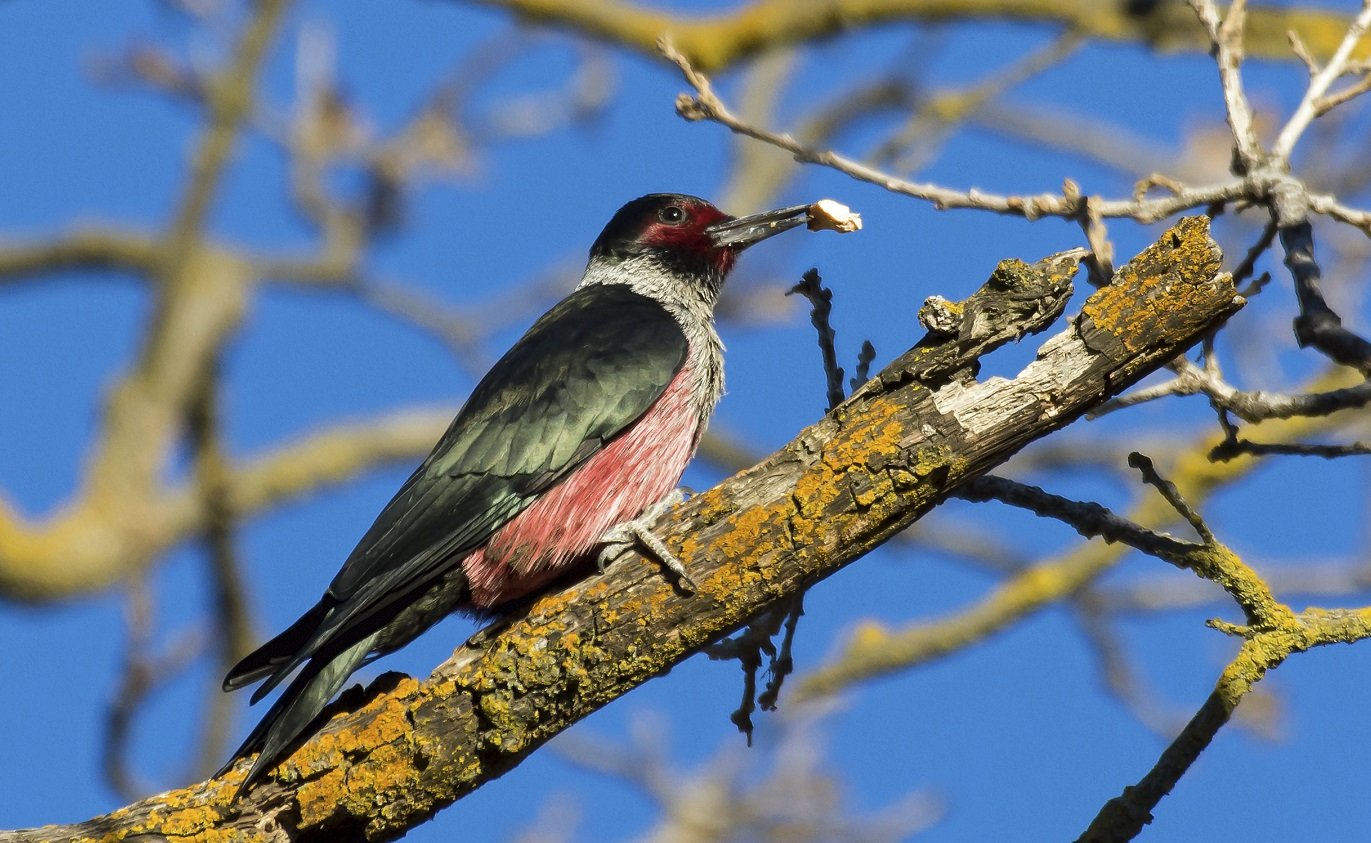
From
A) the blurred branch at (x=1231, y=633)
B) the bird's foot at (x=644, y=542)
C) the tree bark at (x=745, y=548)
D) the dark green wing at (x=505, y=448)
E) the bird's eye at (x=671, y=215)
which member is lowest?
the blurred branch at (x=1231, y=633)

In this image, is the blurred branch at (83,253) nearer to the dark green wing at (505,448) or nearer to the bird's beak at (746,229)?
the bird's beak at (746,229)

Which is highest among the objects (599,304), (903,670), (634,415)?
(599,304)

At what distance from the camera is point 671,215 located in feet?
22.1

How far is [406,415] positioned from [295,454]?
881mm

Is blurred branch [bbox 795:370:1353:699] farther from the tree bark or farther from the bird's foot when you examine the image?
the tree bark

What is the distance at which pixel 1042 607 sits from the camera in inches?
243

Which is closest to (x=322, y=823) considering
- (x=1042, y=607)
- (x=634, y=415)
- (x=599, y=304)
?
(x=634, y=415)

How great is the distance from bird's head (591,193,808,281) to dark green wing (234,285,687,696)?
0.73 metres

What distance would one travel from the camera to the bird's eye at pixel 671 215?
6.70 metres

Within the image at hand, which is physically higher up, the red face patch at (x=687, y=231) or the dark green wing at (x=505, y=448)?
the red face patch at (x=687, y=231)

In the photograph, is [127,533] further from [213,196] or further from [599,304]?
[599,304]

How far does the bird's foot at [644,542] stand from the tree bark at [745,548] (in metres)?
0.03

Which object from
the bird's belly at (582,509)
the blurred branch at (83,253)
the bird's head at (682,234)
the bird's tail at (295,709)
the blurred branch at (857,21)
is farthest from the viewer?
the blurred branch at (83,253)

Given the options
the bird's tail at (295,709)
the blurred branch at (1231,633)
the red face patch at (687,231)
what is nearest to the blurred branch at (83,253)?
the red face patch at (687,231)
